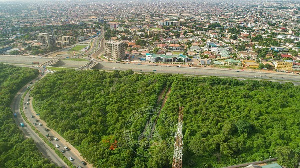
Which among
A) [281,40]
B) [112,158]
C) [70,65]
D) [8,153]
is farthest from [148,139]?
[281,40]

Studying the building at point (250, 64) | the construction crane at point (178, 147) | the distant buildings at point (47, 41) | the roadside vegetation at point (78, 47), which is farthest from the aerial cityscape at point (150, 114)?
the roadside vegetation at point (78, 47)

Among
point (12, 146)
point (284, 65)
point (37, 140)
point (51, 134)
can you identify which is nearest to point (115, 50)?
point (51, 134)

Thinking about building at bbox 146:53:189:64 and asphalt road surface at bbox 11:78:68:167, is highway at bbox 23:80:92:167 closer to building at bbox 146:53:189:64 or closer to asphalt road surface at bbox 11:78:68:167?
asphalt road surface at bbox 11:78:68:167

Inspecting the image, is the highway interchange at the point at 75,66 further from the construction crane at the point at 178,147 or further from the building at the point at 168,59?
the construction crane at the point at 178,147

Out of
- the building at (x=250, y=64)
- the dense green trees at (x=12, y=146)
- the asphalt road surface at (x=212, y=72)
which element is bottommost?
the dense green trees at (x=12, y=146)

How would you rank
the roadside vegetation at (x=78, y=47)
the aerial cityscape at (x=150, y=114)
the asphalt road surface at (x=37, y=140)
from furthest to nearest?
the roadside vegetation at (x=78, y=47) < the asphalt road surface at (x=37, y=140) < the aerial cityscape at (x=150, y=114)

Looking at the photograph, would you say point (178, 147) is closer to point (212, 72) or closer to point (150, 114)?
point (150, 114)

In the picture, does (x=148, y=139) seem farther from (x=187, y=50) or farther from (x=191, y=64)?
(x=187, y=50)
